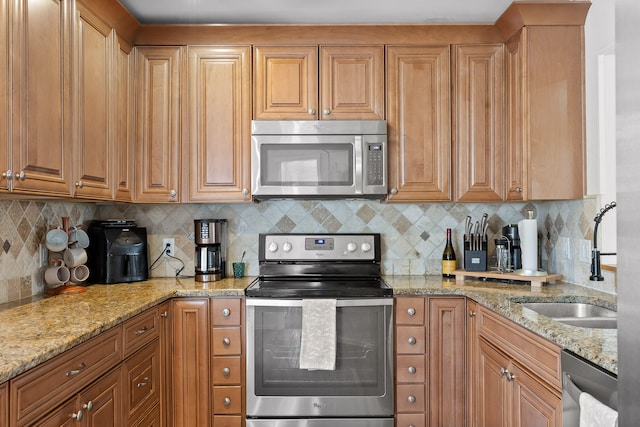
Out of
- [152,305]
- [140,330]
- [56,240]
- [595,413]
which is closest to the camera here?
[595,413]

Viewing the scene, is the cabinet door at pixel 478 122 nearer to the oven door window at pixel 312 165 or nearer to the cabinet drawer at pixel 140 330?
the oven door window at pixel 312 165

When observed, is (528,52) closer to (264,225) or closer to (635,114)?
(264,225)

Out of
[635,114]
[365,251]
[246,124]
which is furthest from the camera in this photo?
[365,251]

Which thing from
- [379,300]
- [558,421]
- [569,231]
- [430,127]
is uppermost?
[430,127]

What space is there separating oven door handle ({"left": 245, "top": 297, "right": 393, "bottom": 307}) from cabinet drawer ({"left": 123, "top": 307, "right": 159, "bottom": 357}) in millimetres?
485

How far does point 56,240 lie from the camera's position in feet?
7.68

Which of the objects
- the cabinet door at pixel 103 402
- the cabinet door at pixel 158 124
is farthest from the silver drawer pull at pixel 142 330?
the cabinet door at pixel 158 124

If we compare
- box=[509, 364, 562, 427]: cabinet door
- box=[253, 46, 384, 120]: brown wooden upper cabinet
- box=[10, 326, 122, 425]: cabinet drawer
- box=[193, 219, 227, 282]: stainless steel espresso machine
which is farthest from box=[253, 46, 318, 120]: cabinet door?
box=[509, 364, 562, 427]: cabinet door

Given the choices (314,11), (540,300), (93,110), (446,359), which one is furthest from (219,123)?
(540,300)

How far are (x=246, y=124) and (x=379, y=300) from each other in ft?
4.09

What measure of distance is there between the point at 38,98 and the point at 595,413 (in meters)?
2.08

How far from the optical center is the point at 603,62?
2350 mm

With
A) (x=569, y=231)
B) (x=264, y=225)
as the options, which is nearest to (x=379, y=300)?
(x=264, y=225)

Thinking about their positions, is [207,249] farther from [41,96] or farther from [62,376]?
[62,376]
